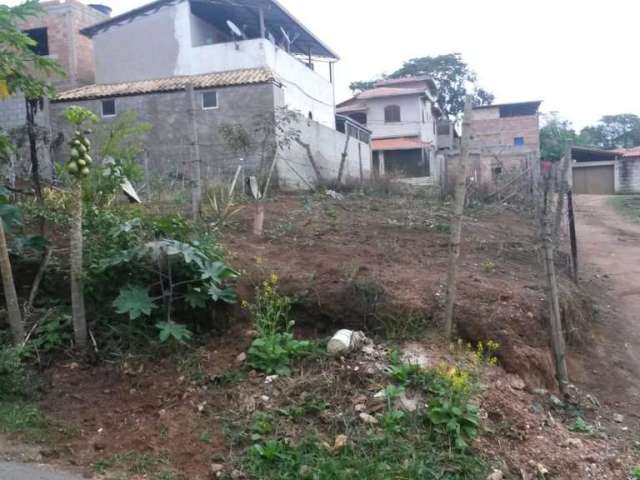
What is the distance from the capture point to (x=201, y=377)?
4.32 m

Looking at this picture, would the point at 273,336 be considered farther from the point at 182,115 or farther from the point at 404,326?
the point at 182,115

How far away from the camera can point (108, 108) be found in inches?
744

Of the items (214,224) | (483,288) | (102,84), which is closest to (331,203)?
(214,224)

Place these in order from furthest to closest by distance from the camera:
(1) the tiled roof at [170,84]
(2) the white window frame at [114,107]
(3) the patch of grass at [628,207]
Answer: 1. (3) the patch of grass at [628,207]
2. (2) the white window frame at [114,107]
3. (1) the tiled roof at [170,84]

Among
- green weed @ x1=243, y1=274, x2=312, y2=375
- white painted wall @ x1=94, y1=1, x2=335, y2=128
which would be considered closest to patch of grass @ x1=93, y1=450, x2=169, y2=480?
green weed @ x1=243, y1=274, x2=312, y2=375

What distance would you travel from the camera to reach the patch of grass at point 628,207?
19281mm

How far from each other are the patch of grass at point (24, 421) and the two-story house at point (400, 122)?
2886cm

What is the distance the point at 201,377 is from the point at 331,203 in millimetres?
8714

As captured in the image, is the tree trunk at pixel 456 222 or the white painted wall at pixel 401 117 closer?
the tree trunk at pixel 456 222

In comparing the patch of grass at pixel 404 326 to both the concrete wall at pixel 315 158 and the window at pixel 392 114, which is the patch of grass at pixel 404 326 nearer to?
the concrete wall at pixel 315 158

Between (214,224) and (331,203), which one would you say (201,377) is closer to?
(214,224)

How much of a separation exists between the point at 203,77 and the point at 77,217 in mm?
15085

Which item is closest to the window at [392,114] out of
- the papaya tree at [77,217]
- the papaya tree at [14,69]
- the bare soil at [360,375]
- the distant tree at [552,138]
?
the distant tree at [552,138]

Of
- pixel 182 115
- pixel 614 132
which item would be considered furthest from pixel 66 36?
pixel 614 132
